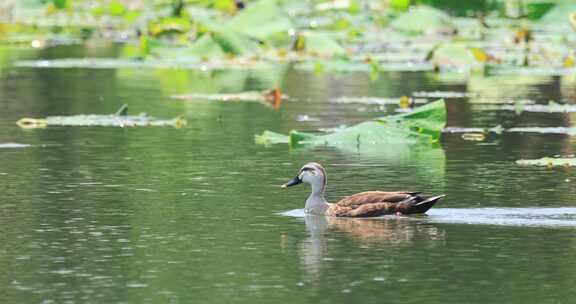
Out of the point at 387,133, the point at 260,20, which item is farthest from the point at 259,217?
the point at 260,20

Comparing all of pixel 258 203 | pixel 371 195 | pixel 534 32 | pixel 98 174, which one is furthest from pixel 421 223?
pixel 534 32

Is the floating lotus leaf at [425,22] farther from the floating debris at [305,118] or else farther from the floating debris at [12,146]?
the floating debris at [12,146]

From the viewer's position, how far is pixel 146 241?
12602mm

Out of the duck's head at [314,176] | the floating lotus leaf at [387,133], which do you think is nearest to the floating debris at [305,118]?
the floating lotus leaf at [387,133]

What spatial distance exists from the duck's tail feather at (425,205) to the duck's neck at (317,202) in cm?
72

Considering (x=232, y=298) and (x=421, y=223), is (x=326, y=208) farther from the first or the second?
(x=232, y=298)

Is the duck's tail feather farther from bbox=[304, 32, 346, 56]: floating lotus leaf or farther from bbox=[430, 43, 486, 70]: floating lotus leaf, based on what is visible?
bbox=[304, 32, 346, 56]: floating lotus leaf

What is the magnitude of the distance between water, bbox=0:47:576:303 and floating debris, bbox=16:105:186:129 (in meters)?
0.26

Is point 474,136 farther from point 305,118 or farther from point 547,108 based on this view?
point 547,108

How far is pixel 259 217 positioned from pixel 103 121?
7651mm

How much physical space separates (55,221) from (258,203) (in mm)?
1866

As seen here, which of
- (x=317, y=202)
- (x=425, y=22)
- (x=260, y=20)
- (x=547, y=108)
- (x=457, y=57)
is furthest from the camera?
(x=425, y=22)

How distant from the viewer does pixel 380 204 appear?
541 inches

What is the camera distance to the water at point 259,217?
10914 mm
